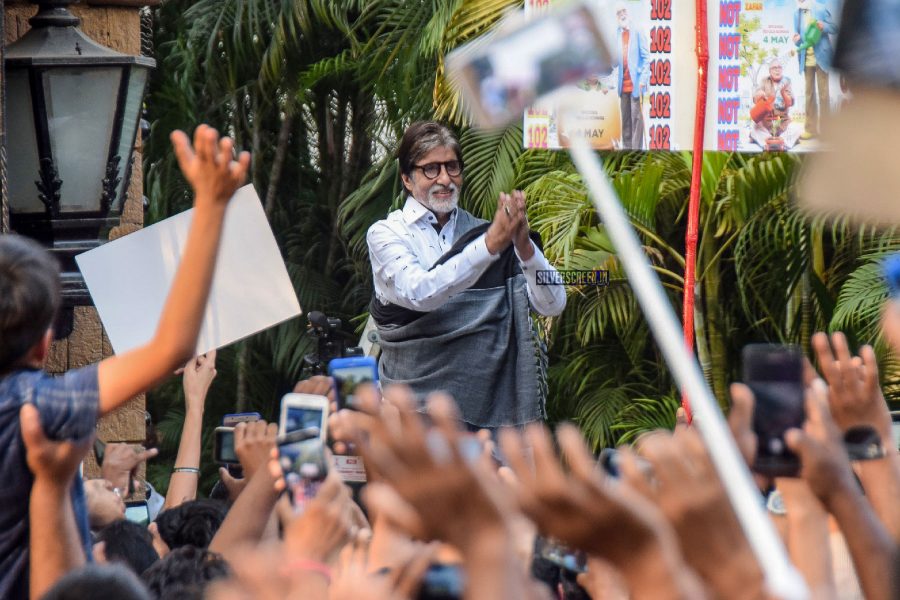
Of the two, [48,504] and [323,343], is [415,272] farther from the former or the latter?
[48,504]

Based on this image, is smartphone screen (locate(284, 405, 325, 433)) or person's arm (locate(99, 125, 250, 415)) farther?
smartphone screen (locate(284, 405, 325, 433))

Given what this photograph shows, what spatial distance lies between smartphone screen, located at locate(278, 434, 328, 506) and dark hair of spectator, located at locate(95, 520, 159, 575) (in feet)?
2.62

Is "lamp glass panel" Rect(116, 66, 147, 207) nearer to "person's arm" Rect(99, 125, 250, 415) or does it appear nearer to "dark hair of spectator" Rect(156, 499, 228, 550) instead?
"dark hair of spectator" Rect(156, 499, 228, 550)

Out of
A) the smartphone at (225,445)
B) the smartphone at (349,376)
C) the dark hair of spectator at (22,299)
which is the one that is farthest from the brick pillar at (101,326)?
the dark hair of spectator at (22,299)

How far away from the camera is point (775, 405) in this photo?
214cm

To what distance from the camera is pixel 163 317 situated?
7.79ft

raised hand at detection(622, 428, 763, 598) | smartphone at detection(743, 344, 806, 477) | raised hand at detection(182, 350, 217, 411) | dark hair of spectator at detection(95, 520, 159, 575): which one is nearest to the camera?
raised hand at detection(622, 428, 763, 598)

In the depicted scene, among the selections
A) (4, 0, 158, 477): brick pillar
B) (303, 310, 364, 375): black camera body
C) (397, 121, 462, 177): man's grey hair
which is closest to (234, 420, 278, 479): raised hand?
(303, 310, 364, 375): black camera body

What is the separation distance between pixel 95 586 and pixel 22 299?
54 centimetres

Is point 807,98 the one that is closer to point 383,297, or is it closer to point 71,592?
point 383,297

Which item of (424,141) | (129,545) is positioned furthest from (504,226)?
(129,545)

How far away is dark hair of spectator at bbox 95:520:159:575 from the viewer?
3.14m

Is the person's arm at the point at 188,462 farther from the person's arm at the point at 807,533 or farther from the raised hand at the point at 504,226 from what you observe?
the person's arm at the point at 807,533

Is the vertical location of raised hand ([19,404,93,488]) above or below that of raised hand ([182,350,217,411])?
above
